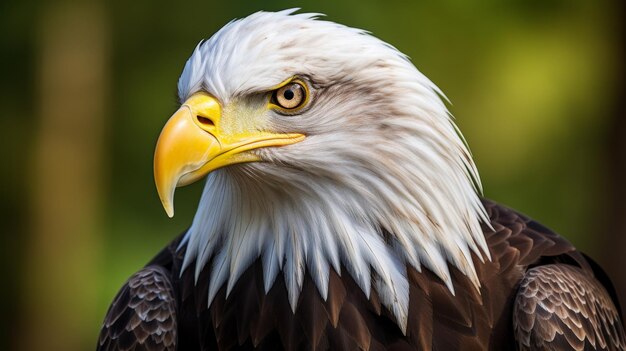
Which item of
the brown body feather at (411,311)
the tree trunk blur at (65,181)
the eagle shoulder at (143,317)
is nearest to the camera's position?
the brown body feather at (411,311)

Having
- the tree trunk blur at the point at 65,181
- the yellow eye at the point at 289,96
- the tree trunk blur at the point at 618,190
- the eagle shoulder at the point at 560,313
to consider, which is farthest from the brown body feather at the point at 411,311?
the tree trunk blur at the point at 65,181

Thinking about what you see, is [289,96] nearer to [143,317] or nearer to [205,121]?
[205,121]

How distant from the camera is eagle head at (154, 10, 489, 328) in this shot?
11.1ft

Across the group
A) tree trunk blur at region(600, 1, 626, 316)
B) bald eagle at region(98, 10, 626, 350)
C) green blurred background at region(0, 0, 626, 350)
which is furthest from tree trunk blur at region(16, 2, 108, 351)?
bald eagle at region(98, 10, 626, 350)

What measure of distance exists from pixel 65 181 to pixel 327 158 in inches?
345

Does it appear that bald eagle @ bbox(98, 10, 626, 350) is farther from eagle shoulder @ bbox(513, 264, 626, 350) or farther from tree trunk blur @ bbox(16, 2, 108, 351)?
tree trunk blur @ bbox(16, 2, 108, 351)

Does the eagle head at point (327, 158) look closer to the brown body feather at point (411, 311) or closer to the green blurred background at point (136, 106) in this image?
the brown body feather at point (411, 311)

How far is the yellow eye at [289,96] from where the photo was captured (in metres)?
3.43

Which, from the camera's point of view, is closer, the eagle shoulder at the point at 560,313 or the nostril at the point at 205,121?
the nostril at the point at 205,121

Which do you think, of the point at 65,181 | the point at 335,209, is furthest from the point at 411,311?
the point at 65,181

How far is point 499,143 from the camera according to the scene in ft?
Answer: 44.4

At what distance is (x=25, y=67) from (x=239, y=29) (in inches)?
367

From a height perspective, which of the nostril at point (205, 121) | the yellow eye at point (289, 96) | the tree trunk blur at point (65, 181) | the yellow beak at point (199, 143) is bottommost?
the tree trunk blur at point (65, 181)

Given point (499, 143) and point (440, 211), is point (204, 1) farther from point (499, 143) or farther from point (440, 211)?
point (440, 211)
